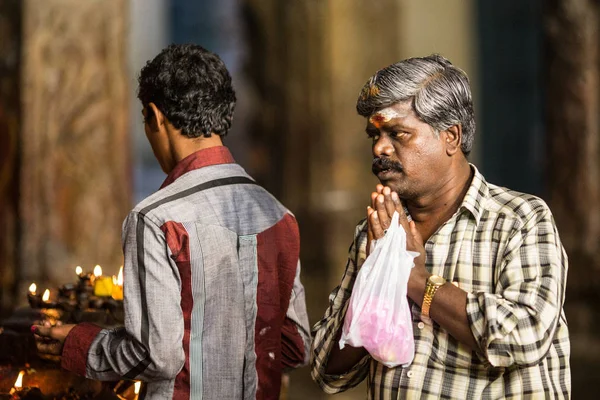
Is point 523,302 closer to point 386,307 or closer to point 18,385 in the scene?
point 386,307

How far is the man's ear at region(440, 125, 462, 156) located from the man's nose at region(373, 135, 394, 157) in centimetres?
15

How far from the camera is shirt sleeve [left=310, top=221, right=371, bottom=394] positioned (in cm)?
251

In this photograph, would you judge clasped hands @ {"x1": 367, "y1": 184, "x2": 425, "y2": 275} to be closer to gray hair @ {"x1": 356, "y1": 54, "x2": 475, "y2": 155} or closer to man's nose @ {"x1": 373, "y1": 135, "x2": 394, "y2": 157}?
man's nose @ {"x1": 373, "y1": 135, "x2": 394, "y2": 157}

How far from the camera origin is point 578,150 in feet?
23.7

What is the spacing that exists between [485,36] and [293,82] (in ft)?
10.1

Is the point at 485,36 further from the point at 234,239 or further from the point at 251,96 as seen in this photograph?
the point at 234,239

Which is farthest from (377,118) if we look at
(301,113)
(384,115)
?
(301,113)

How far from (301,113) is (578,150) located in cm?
275

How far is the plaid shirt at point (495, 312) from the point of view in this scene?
2.12 m

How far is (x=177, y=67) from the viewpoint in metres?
2.57

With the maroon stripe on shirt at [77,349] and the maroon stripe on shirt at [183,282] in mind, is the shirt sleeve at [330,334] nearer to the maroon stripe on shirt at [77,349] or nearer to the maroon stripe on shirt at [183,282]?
the maroon stripe on shirt at [183,282]

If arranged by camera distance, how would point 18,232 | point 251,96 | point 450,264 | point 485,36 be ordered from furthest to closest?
point 485,36
point 251,96
point 18,232
point 450,264

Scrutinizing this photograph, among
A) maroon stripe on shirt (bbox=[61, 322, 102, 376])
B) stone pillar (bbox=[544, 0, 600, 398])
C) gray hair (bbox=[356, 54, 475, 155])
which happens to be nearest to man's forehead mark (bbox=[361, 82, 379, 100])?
gray hair (bbox=[356, 54, 475, 155])

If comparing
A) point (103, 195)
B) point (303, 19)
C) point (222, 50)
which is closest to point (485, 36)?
point (303, 19)
